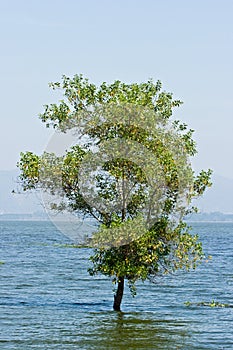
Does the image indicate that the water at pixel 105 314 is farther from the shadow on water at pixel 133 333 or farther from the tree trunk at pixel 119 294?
the tree trunk at pixel 119 294

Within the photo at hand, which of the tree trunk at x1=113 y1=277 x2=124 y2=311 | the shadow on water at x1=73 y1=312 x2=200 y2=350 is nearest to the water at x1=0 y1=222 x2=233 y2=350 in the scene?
the shadow on water at x1=73 y1=312 x2=200 y2=350

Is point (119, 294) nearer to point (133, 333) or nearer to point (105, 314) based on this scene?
point (105, 314)

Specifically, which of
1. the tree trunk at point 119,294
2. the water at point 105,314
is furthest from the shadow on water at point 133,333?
the tree trunk at point 119,294

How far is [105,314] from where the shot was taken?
41.7m

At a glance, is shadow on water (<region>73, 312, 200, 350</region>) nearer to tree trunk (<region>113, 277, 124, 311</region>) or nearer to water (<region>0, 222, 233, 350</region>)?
water (<region>0, 222, 233, 350</region>)

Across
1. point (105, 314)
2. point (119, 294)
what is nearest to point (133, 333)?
point (119, 294)

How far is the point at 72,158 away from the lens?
119 feet

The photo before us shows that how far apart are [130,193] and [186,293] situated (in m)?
21.0

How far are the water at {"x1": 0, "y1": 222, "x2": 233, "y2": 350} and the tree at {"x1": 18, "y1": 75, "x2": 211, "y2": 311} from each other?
3.24 meters

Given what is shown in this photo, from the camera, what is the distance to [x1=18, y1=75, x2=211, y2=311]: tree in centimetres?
3556

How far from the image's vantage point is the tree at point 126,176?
35.6m

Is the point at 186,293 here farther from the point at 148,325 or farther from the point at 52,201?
the point at 52,201

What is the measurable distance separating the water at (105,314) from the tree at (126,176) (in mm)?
3241

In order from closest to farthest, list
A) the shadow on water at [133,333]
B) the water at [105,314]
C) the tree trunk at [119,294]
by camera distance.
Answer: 1. the shadow on water at [133,333]
2. the water at [105,314]
3. the tree trunk at [119,294]
